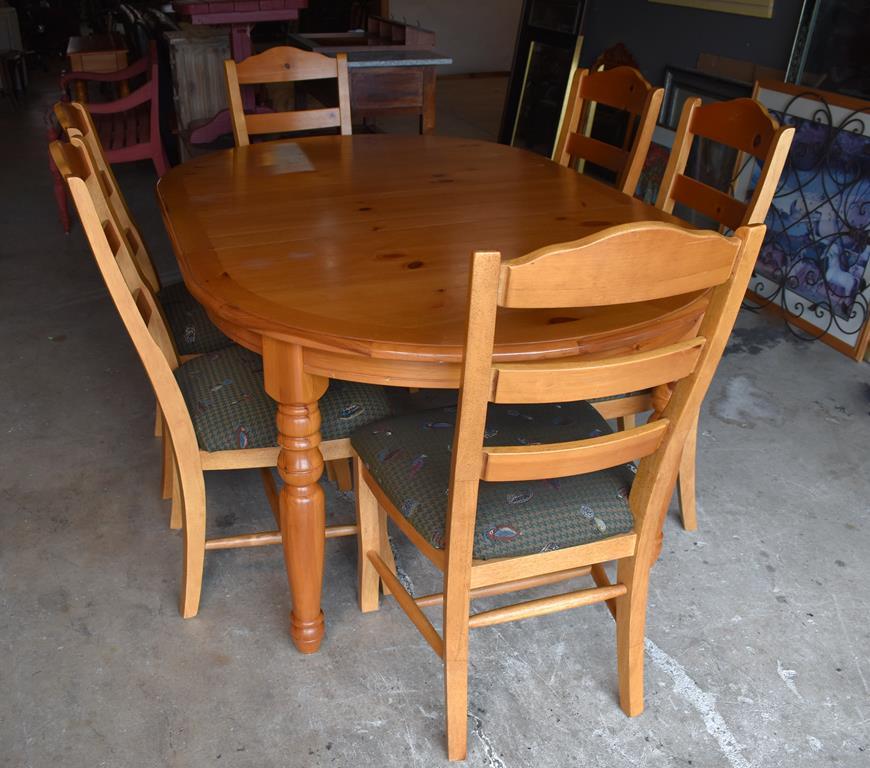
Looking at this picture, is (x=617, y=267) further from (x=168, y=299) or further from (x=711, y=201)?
(x=168, y=299)

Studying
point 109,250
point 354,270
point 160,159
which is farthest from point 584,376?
point 160,159

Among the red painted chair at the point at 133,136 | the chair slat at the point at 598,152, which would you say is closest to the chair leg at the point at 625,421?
the chair slat at the point at 598,152

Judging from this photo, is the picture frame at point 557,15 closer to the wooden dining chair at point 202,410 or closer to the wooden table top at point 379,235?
the wooden table top at point 379,235

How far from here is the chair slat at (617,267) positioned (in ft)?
3.60

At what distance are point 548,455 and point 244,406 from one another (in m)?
0.76

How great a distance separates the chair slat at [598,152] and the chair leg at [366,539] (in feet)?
4.38

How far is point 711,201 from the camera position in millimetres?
2150

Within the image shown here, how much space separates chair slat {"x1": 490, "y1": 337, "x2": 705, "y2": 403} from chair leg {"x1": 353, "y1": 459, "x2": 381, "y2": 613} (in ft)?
1.99

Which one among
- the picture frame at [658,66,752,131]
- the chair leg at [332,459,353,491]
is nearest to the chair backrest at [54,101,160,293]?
the chair leg at [332,459,353,491]

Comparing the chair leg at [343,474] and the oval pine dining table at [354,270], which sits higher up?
the oval pine dining table at [354,270]

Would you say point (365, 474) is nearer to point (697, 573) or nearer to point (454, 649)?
point (454, 649)

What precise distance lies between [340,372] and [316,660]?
0.70 meters

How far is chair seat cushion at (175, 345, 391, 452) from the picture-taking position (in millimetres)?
1743

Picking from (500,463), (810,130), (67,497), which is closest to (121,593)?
(67,497)
